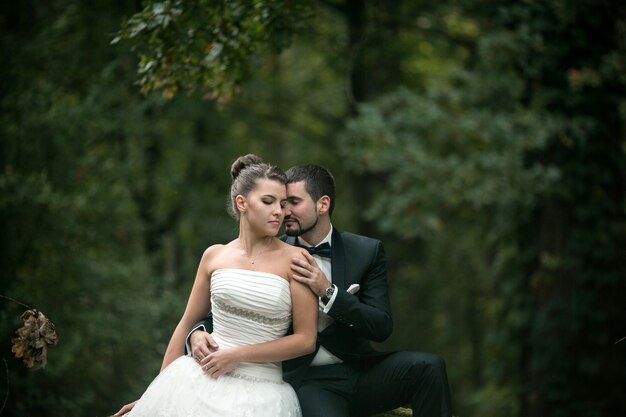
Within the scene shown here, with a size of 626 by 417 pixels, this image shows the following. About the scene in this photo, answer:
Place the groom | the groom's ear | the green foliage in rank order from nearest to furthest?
the groom → the groom's ear → the green foliage

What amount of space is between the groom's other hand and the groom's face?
74 centimetres

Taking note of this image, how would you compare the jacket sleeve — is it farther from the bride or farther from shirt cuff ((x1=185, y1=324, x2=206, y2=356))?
shirt cuff ((x1=185, y1=324, x2=206, y2=356))

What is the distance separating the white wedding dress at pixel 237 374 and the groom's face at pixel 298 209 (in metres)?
0.43

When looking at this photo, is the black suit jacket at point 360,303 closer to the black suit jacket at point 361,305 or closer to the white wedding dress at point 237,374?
the black suit jacket at point 361,305

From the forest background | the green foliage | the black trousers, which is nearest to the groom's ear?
the black trousers

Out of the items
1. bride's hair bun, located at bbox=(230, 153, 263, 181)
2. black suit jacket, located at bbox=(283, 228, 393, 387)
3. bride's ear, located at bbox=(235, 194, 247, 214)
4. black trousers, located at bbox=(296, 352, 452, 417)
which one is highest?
bride's hair bun, located at bbox=(230, 153, 263, 181)

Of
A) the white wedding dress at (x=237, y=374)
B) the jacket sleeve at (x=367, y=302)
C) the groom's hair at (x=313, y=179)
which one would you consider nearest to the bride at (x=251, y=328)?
the white wedding dress at (x=237, y=374)

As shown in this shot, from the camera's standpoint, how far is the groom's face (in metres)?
4.71

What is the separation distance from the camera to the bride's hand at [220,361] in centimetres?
434

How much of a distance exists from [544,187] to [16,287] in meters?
6.15

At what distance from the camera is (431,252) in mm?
19391

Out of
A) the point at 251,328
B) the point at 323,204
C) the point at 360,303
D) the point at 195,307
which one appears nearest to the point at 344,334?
the point at 360,303

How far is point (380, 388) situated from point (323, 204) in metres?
1.06

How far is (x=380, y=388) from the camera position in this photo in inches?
183
